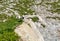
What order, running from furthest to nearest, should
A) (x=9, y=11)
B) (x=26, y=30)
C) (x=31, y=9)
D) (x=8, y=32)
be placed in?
(x=31, y=9), (x=9, y=11), (x=26, y=30), (x=8, y=32)

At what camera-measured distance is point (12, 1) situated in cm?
4116

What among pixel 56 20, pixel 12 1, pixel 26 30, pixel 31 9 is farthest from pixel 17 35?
pixel 12 1

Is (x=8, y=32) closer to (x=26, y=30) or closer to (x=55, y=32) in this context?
(x=26, y=30)

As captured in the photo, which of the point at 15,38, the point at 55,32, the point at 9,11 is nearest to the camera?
the point at 15,38

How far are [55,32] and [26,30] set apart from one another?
1215 cm

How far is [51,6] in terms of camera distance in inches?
1598

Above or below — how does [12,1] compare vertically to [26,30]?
below

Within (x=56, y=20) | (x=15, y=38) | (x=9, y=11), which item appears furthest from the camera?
(x=9, y=11)

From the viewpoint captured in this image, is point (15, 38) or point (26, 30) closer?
point (15, 38)

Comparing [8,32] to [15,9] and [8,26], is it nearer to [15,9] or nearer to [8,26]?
[8,26]

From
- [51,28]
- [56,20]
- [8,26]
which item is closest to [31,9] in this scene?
[56,20]

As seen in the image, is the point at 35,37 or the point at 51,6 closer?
the point at 35,37

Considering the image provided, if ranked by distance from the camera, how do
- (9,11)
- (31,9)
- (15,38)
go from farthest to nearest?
(31,9)
(9,11)
(15,38)

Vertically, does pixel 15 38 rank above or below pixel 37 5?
above
